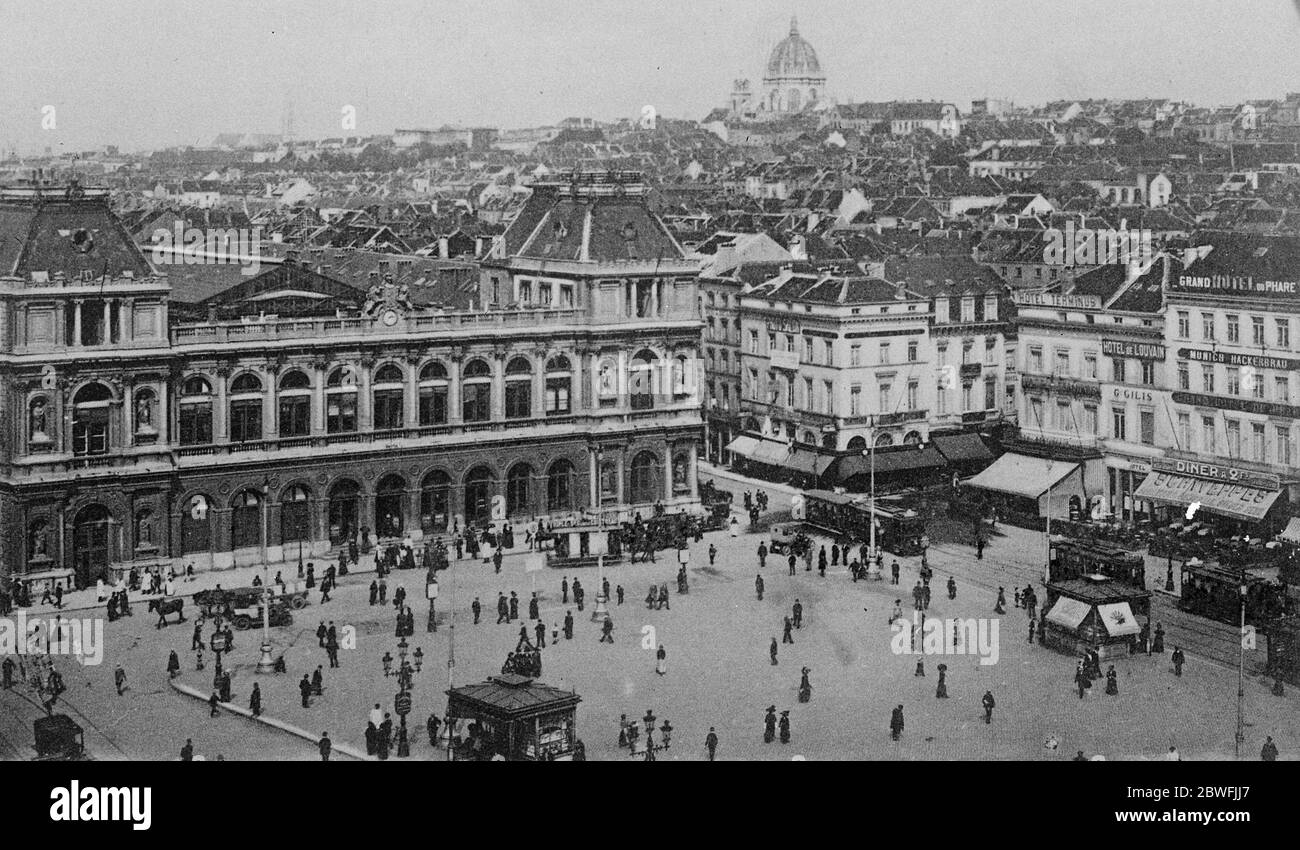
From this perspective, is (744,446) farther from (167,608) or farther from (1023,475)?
(167,608)

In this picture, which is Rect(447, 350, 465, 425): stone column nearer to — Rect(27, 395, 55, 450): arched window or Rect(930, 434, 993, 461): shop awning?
Rect(27, 395, 55, 450): arched window

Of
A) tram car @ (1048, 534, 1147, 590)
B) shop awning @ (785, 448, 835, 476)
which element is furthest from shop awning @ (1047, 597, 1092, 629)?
shop awning @ (785, 448, 835, 476)

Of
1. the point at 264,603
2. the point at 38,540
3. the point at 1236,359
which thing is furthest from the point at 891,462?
the point at 38,540

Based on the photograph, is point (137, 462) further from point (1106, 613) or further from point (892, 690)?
point (1106, 613)

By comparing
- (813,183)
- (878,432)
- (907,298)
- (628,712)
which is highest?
(813,183)

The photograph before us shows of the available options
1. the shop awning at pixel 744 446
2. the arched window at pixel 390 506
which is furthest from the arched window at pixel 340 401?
the shop awning at pixel 744 446
